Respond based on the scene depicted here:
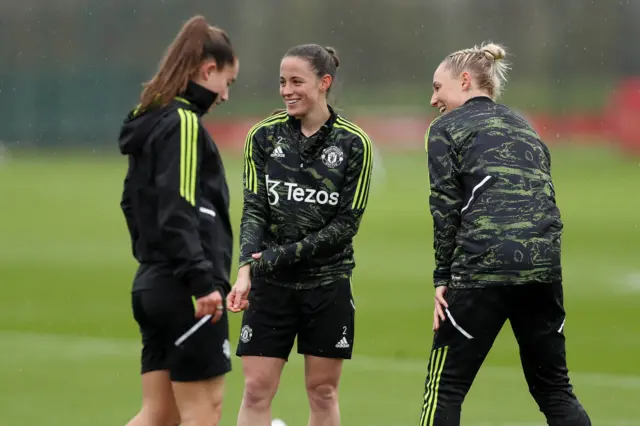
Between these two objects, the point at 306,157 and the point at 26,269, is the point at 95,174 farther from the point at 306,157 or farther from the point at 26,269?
the point at 306,157

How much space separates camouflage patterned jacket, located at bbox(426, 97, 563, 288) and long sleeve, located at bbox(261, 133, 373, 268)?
55 centimetres

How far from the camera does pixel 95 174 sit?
32.5m

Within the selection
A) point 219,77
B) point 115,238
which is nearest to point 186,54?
point 219,77

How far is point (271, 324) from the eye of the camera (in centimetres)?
539

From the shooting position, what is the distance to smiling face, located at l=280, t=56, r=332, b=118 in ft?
17.6

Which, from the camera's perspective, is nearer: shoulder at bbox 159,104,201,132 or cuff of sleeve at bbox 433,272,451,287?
shoulder at bbox 159,104,201,132

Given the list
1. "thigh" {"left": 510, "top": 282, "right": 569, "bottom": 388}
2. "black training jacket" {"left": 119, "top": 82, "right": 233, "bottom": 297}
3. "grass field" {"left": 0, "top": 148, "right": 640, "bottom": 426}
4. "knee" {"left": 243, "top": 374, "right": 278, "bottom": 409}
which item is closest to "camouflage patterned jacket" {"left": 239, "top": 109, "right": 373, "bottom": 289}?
"knee" {"left": 243, "top": 374, "right": 278, "bottom": 409}

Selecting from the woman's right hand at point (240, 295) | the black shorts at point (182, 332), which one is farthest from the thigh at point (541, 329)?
the black shorts at point (182, 332)

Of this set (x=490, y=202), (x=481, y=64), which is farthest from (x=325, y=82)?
(x=490, y=202)

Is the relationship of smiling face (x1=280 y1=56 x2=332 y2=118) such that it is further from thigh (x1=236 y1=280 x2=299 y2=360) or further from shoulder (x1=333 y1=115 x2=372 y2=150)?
thigh (x1=236 y1=280 x2=299 y2=360)

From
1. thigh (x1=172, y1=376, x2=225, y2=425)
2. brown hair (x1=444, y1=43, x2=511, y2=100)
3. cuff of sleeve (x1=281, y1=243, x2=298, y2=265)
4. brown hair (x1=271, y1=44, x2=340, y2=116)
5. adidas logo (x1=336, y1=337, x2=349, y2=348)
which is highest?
brown hair (x1=444, y1=43, x2=511, y2=100)

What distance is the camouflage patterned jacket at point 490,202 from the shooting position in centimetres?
479

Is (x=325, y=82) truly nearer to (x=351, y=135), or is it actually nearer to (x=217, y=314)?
(x=351, y=135)

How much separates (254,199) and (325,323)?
0.67 m
